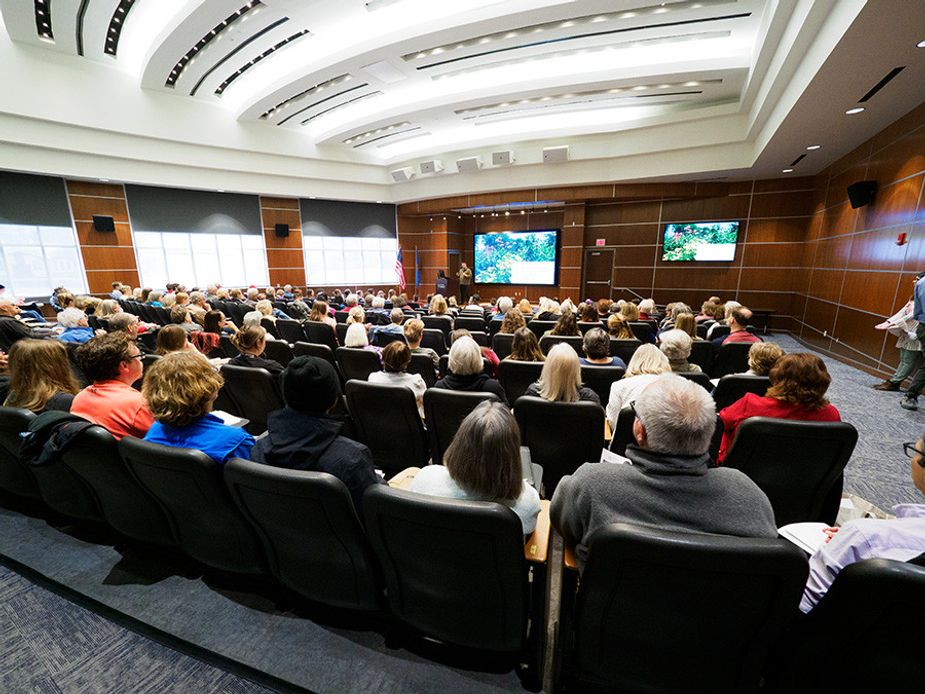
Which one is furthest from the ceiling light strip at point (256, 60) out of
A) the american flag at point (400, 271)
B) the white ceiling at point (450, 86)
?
the american flag at point (400, 271)

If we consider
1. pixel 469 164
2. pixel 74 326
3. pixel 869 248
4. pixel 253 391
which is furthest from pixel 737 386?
pixel 469 164

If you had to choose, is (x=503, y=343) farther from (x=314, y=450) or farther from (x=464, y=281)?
(x=464, y=281)

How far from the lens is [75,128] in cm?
856

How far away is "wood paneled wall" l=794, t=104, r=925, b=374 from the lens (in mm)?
4961

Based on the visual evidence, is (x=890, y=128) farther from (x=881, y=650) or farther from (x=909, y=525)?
(x=881, y=650)

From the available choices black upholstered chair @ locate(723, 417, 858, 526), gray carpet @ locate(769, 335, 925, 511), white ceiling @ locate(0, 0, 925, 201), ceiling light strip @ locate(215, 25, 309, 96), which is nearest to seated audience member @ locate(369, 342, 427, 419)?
black upholstered chair @ locate(723, 417, 858, 526)

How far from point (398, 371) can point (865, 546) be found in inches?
95.4

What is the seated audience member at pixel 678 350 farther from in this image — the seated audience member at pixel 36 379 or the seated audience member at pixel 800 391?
the seated audience member at pixel 36 379

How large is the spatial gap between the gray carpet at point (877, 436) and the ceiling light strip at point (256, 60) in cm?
950

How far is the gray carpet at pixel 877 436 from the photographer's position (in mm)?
2730

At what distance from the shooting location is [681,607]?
3.41 feet

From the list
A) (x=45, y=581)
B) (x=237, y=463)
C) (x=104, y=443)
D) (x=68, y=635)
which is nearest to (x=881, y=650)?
(x=237, y=463)

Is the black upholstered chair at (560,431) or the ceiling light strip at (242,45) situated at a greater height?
the ceiling light strip at (242,45)

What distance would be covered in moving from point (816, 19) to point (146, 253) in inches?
563
